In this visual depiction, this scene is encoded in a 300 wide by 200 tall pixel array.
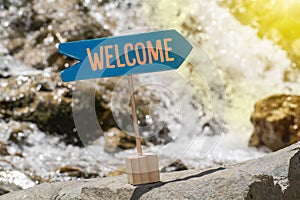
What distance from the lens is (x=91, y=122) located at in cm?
270

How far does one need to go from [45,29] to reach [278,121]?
3.01m

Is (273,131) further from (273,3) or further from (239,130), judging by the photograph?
(273,3)

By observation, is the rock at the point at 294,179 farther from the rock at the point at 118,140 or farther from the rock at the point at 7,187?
the rock at the point at 118,140

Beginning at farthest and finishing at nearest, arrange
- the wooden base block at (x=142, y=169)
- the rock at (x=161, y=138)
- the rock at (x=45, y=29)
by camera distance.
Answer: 1. the rock at (x=45, y=29)
2. the rock at (x=161, y=138)
3. the wooden base block at (x=142, y=169)

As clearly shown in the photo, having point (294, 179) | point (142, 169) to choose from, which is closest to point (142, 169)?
point (142, 169)

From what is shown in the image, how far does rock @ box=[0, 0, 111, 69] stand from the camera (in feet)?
22.0

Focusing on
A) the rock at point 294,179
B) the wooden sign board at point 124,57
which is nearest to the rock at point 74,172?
the wooden sign board at point 124,57

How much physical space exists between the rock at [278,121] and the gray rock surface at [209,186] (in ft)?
8.16

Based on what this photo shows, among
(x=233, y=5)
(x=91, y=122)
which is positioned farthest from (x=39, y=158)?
(x=233, y=5)

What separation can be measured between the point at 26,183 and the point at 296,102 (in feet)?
8.22

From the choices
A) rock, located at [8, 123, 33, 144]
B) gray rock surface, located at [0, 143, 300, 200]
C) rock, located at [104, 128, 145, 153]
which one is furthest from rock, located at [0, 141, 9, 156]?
gray rock surface, located at [0, 143, 300, 200]

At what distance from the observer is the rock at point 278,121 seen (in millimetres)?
5480

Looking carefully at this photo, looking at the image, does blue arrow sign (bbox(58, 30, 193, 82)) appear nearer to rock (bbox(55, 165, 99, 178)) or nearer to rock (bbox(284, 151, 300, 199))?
rock (bbox(284, 151, 300, 199))

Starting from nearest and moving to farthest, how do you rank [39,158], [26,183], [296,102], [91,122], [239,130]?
[91,122] → [26,183] → [39,158] → [296,102] → [239,130]
